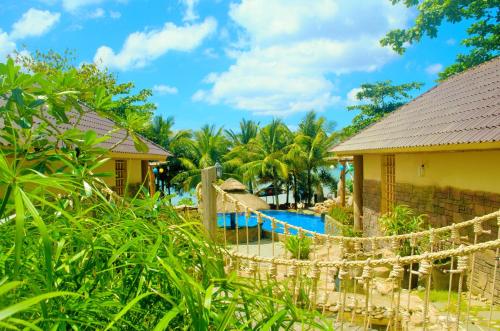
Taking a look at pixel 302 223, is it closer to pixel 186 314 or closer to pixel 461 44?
pixel 461 44

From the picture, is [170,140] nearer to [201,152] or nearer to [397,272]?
[201,152]

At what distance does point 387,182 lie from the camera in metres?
10.5

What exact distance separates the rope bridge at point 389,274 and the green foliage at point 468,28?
1382 cm

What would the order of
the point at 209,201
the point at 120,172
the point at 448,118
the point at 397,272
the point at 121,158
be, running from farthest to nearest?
the point at 120,172 → the point at 121,158 → the point at 448,118 → the point at 209,201 → the point at 397,272

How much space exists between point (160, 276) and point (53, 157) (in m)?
0.56

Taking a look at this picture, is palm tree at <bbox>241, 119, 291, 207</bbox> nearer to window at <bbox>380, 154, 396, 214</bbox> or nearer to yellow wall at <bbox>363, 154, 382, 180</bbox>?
yellow wall at <bbox>363, 154, 382, 180</bbox>

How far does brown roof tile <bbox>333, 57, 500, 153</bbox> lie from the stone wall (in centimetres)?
A: 101

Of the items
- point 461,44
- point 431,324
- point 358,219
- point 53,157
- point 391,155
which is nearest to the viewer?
point 53,157

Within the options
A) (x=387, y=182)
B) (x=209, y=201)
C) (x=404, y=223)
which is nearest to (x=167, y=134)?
(x=387, y=182)

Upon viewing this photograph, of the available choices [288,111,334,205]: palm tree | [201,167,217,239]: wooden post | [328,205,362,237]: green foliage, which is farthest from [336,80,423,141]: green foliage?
[201,167,217,239]: wooden post

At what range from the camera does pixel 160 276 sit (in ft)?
3.02

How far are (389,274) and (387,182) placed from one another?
5.20 metres

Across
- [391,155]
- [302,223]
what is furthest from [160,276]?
[302,223]

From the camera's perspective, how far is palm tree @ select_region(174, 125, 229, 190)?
2573 centimetres
